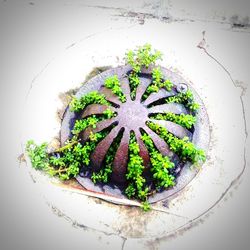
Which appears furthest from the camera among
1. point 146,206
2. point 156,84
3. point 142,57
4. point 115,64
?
point 115,64

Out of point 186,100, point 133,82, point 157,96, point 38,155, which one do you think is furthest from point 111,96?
point 38,155

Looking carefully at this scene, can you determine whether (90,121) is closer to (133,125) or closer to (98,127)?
(98,127)

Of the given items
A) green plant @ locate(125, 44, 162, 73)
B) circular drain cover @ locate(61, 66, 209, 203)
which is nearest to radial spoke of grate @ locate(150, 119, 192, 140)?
circular drain cover @ locate(61, 66, 209, 203)

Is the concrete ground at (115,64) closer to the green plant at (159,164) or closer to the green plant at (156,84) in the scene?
the green plant at (159,164)

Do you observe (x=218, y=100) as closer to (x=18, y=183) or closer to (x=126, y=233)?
(x=126, y=233)

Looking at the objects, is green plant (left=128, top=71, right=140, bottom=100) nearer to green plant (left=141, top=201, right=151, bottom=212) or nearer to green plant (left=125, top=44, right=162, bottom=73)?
green plant (left=125, top=44, right=162, bottom=73)

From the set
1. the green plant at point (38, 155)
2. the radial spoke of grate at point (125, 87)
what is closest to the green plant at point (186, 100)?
the radial spoke of grate at point (125, 87)
